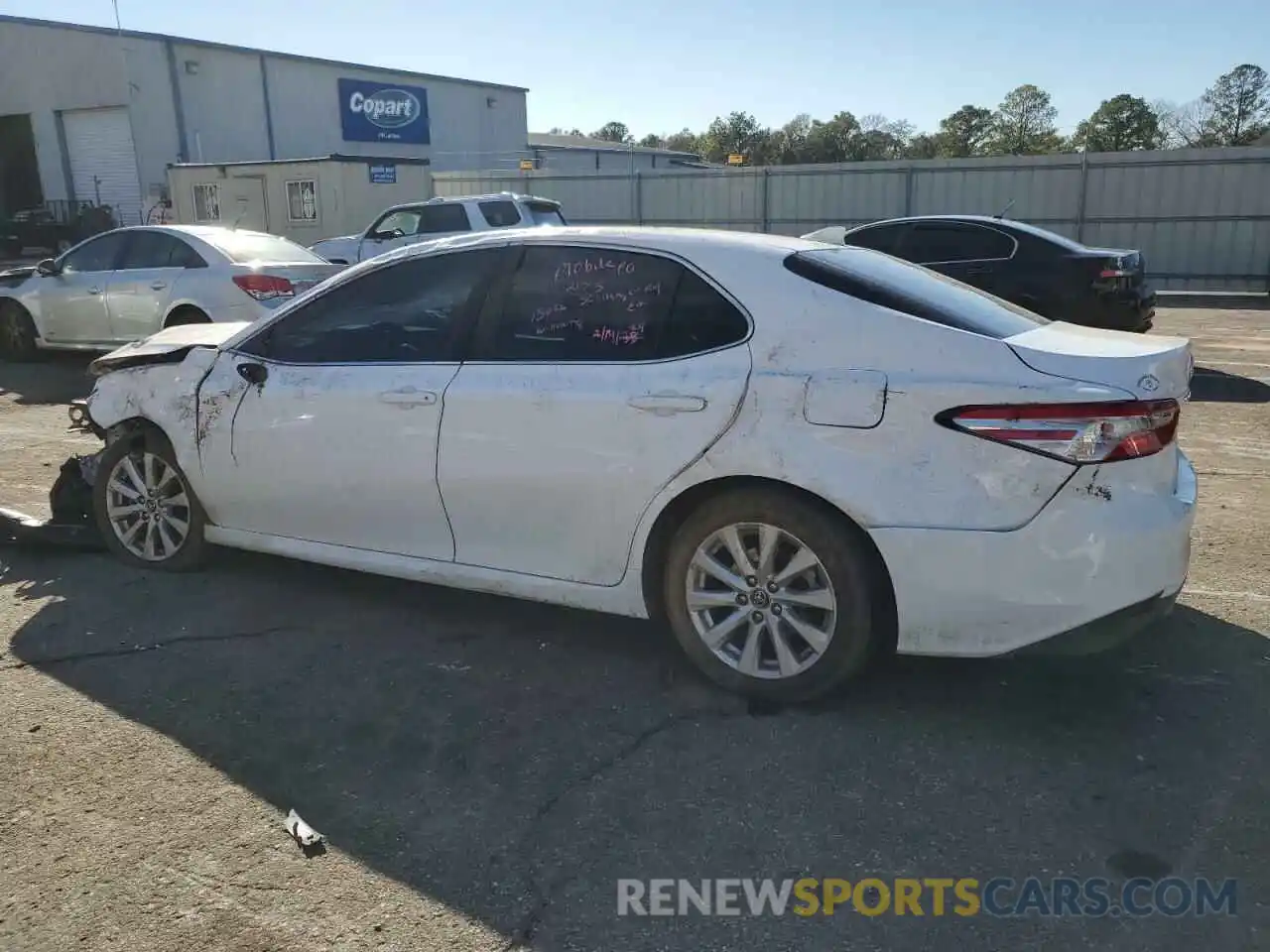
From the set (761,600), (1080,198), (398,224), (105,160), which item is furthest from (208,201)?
(761,600)

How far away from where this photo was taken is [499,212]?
15328 millimetres

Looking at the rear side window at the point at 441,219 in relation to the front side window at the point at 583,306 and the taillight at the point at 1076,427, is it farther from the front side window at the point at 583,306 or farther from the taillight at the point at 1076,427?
the taillight at the point at 1076,427

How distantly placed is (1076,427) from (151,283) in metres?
9.58

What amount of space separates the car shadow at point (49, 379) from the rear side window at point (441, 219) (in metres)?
5.30

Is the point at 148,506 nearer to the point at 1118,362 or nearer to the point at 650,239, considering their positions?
the point at 650,239

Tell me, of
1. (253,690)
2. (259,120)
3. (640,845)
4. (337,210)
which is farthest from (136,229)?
(259,120)

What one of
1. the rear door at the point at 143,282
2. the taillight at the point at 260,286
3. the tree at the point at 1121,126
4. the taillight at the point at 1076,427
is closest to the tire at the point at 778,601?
the taillight at the point at 1076,427

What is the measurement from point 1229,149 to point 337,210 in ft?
58.8

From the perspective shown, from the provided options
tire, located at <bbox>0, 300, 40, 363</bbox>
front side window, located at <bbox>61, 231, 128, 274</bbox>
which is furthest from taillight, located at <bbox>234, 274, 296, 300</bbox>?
tire, located at <bbox>0, 300, 40, 363</bbox>

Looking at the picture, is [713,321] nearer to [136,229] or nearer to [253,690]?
[253,690]

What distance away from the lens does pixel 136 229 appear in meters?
10.5

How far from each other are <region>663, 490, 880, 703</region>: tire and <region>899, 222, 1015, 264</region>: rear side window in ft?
24.5

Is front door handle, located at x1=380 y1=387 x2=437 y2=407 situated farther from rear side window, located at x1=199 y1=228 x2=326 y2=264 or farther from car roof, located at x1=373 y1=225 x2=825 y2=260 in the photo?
rear side window, located at x1=199 y1=228 x2=326 y2=264

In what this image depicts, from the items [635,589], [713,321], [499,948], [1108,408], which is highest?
[713,321]
